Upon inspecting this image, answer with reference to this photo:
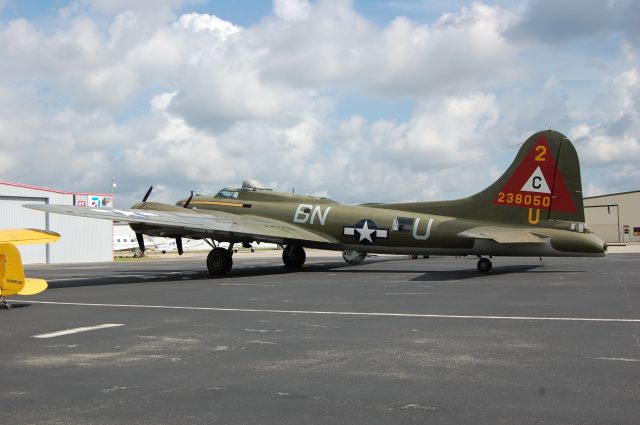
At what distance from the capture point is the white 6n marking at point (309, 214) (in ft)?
104

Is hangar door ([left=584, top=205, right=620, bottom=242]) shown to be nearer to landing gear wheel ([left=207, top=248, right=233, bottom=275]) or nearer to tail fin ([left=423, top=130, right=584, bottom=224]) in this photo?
tail fin ([left=423, top=130, right=584, bottom=224])

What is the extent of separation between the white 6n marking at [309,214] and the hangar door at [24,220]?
38.7m

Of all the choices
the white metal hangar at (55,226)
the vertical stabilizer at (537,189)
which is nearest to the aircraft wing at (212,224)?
the vertical stabilizer at (537,189)

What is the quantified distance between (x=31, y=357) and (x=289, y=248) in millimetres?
24369

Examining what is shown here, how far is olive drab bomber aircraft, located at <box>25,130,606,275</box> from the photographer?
2523 cm

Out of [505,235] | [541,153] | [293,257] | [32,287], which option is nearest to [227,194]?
[293,257]

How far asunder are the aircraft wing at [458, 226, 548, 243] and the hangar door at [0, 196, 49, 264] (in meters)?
49.3

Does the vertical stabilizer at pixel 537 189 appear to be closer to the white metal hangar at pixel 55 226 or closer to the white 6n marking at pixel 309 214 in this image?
the white 6n marking at pixel 309 214

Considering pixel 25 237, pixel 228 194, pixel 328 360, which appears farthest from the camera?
pixel 228 194

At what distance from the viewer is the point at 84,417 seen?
6.71m

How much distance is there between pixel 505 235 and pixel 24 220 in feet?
175

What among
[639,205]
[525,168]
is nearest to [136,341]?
[525,168]

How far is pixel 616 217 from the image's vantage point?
367 feet

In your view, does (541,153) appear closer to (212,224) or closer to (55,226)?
(212,224)
